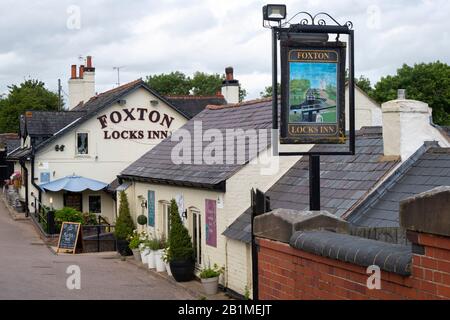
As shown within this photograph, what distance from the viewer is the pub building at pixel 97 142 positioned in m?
32.6

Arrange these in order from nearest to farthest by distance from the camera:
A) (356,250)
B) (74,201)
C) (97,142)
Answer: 1. (356,250)
2. (74,201)
3. (97,142)

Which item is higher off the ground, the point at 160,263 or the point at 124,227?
the point at 124,227

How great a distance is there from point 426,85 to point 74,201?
98.7ft

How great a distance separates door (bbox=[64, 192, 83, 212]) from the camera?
3259 centimetres

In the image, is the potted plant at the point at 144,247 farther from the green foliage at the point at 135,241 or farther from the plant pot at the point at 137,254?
the plant pot at the point at 137,254

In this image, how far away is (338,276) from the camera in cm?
481

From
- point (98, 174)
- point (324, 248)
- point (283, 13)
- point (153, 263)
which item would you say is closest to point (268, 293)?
point (324, 248)

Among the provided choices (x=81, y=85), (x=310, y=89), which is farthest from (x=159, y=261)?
(x=81, y=85)

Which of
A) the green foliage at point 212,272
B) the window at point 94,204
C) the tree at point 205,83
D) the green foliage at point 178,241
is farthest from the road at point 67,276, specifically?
the tree at point 205,83

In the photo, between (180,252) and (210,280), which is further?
(180,252)

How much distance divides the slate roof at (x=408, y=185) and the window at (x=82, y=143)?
22849 millimetres

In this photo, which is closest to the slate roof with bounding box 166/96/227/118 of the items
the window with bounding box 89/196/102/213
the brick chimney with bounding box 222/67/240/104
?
the window with bounding box 89/196/102/213

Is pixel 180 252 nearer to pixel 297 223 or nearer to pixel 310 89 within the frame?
pixel 310 89

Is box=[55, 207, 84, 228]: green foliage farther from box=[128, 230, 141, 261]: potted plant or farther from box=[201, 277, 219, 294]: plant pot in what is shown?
box=[201, 277, 219, 294]: plant pot
